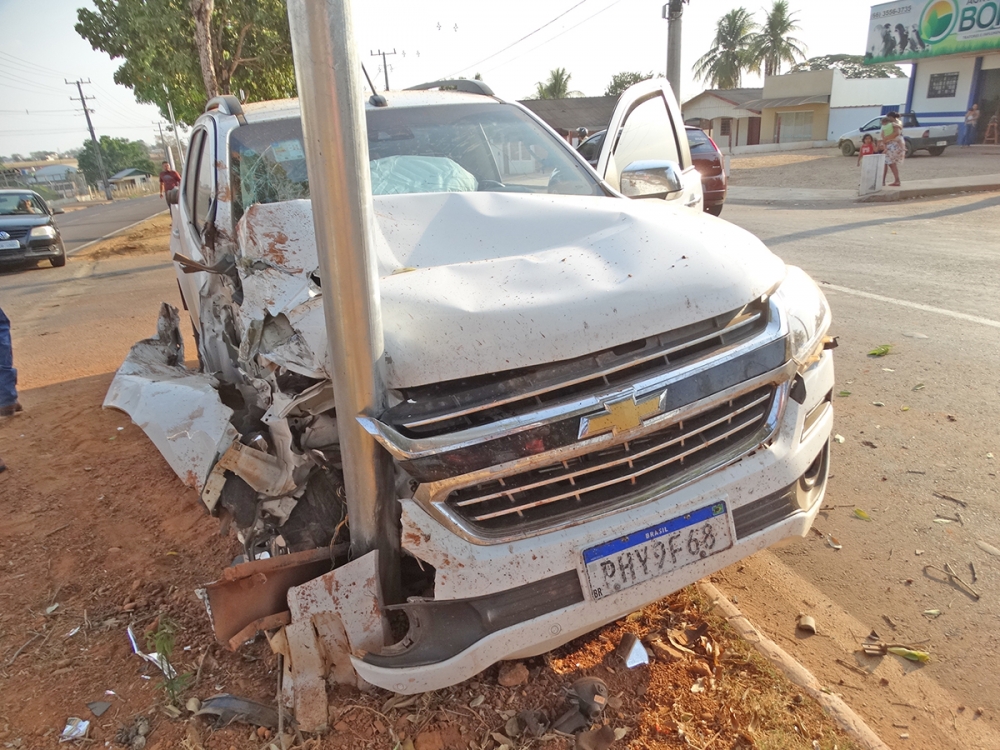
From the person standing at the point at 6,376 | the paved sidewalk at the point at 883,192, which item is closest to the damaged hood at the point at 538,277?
the person standing at the point at 6,376

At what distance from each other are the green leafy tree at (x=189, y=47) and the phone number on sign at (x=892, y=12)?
28.1 m

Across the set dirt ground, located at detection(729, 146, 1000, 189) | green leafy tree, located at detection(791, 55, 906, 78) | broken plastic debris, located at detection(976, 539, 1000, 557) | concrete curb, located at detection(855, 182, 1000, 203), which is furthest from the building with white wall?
broken plastic debris, located at detection(976, 539, 1000, 557)

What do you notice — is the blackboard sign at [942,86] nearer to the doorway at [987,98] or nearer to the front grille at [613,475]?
the doorway at [987,98]

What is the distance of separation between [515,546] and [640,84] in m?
4.06

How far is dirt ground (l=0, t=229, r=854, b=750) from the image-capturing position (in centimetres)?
208

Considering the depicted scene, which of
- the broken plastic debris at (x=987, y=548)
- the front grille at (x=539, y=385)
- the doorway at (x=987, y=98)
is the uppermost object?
the doorway at (x=987, y=98)

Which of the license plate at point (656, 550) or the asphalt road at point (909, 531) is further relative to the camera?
the asphalt road at point (909, 531)

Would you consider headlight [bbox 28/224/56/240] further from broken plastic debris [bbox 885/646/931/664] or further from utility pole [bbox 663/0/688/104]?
broken plastic debris [bbox 885/646/931/664]

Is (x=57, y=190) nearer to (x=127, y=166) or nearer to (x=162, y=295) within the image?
(x=127, y=166)

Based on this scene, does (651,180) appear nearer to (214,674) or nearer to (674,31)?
(214,674)

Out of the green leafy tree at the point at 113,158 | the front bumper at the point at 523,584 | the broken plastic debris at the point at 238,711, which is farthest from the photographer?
Result: the green leafy tree at the point at 113,158

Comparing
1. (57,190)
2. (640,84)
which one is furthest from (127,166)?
(640,84)

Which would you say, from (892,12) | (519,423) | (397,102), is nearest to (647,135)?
(397,102)

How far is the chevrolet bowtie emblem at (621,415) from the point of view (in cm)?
181
